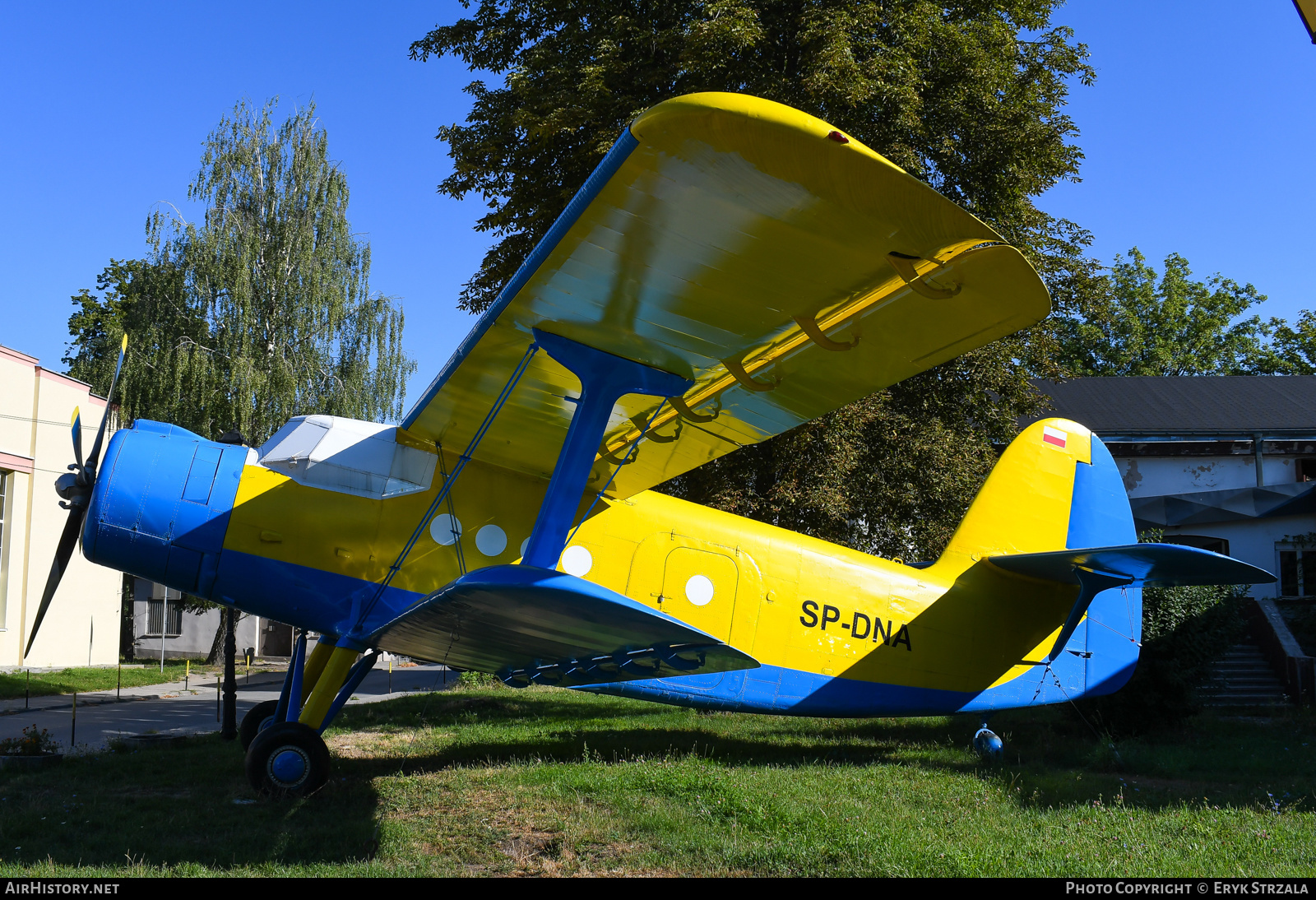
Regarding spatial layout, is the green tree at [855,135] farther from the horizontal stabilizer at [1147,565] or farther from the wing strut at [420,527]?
the wing strut at [420,527]

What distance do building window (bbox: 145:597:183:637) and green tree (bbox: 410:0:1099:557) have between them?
72.9 feet

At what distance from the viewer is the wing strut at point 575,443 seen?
484cm

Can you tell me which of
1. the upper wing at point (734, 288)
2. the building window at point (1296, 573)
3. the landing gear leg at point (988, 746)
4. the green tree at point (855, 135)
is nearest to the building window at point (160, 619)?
the green tree at point (855, 135)

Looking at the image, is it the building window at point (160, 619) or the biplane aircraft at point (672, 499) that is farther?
the building window at point (160, 619)

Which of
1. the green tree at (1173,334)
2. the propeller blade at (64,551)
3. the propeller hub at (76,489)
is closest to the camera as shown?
the propeller hub at (76,489)

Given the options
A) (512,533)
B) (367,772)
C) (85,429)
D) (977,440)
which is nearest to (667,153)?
(512,533)

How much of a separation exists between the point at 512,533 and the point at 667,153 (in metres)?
3.82

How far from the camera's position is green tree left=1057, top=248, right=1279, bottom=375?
3759cm

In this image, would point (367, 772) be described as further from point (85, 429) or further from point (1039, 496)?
point (85, 429)

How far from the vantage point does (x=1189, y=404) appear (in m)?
25.1

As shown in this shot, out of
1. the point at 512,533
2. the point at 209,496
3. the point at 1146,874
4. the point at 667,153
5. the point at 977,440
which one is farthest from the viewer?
the point at 977,440

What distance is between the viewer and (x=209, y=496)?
19.3ft

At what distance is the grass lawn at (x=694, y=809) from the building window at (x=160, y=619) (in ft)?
76.8

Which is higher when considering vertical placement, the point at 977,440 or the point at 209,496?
the point at 977,440
